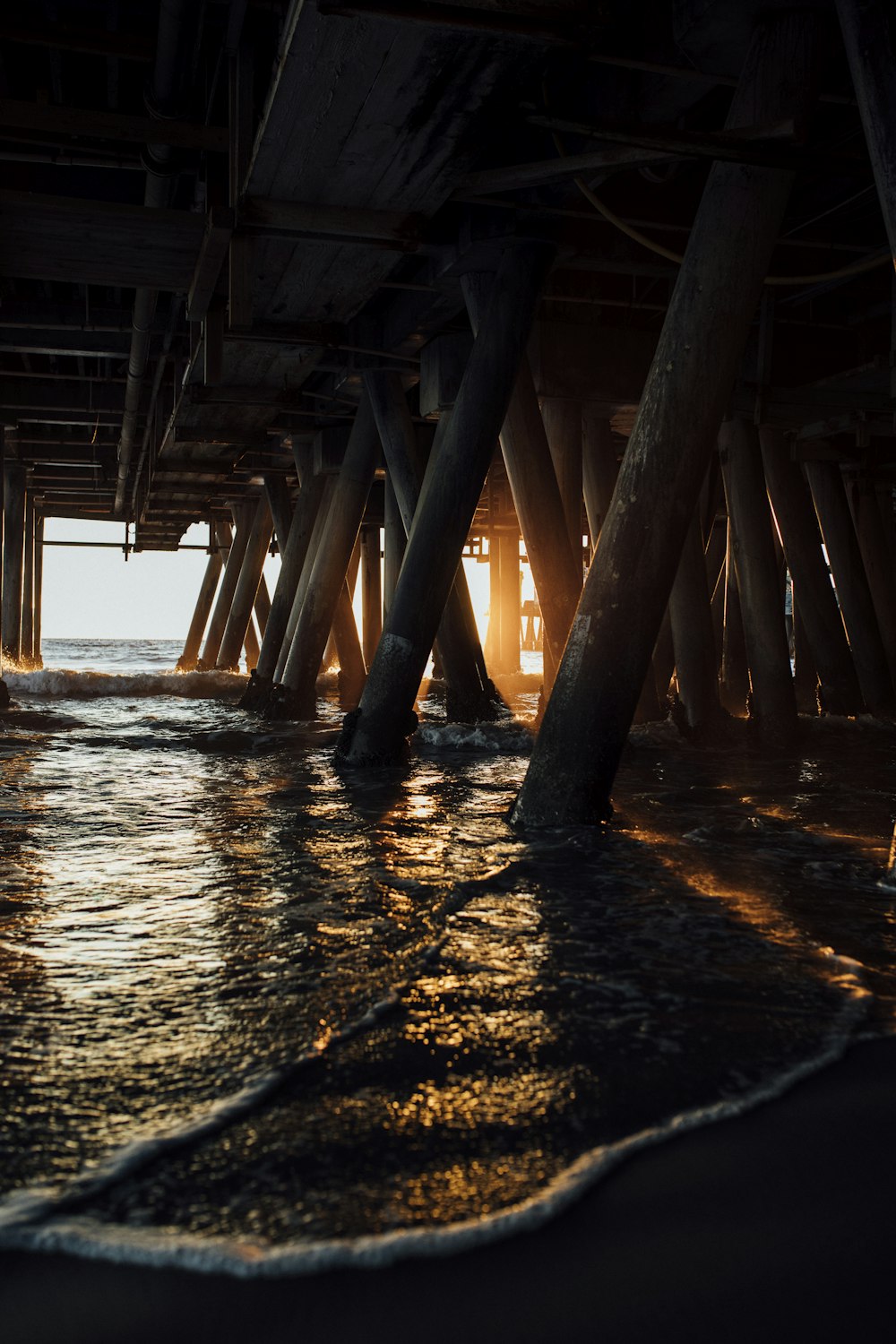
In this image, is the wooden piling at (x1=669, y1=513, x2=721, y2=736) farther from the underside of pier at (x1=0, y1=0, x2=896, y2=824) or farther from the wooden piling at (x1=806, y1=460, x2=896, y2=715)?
the wooden piling at (x1=806, y1=460, x2=896, y2=715)

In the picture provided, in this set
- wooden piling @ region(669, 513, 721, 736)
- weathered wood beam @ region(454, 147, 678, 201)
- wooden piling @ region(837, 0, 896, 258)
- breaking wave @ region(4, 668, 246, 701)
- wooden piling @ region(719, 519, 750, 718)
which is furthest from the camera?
breaking wave @ region(4, 668, 246, 701)

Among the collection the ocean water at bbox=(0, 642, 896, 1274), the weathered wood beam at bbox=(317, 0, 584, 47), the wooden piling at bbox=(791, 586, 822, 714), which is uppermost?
the weathered wood beam at bbox=(317, 0, 584, 47)

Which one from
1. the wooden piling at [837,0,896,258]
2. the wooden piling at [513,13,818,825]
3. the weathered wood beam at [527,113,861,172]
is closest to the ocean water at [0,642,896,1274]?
the wooden piling at [513,13,818,825]

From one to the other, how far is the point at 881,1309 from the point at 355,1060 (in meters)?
1.15

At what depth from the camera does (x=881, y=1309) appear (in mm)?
1599

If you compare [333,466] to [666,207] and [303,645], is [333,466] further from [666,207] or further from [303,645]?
[666,207]

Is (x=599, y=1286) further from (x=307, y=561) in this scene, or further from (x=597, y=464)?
(x=307, y=561)

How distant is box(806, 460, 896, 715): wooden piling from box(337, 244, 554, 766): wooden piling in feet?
15.9

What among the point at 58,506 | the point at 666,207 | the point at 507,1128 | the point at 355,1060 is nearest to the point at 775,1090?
the point at 507,1128

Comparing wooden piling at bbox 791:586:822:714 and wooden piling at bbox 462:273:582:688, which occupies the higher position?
wooden piling at bbox 462:273:582:688

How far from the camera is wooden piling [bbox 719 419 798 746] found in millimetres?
9078

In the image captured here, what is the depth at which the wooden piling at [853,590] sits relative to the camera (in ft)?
35.0

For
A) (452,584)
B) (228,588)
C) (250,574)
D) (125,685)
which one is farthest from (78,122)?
(228,588)

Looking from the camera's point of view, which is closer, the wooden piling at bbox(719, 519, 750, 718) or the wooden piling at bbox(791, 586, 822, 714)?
the wooden piling at bbox(791, 586, 822, 714)
